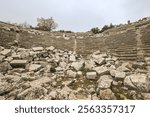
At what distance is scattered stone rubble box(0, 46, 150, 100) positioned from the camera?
735cm

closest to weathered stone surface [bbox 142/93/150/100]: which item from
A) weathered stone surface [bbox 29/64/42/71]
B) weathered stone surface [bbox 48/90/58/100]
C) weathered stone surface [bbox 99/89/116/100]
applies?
weathered stone surface [bbox 99/89/116/100]

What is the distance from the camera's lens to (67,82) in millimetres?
8820

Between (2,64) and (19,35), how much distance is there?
10.2 metres

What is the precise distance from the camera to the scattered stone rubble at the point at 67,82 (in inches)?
289

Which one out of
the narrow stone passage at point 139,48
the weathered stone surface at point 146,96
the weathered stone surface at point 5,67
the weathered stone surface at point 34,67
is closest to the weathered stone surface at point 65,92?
the weathered stone surface at point 146,96

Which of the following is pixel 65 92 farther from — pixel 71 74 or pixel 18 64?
pixel 18 64

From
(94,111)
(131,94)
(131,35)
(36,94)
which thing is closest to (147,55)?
(131,35)

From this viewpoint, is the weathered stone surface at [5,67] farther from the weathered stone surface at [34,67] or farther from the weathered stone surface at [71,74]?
the weathered stone surface at [71,74]

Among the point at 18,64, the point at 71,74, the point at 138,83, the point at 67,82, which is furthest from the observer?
Answer: the point at 18,64

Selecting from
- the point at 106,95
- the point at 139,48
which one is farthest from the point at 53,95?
the point at 139,48

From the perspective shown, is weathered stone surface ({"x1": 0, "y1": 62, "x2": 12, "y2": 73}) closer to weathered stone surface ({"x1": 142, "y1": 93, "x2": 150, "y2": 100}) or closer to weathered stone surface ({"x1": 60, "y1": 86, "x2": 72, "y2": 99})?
weathered stone surface ({"x1": 60, "y1": 86, "x2": 72, "y2": 99})

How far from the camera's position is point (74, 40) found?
2392cm

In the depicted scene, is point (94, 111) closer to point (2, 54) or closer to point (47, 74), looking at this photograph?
point (47, 74)

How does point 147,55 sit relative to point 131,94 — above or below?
above
